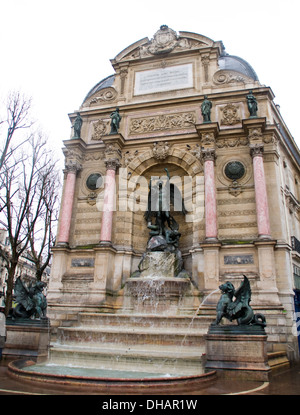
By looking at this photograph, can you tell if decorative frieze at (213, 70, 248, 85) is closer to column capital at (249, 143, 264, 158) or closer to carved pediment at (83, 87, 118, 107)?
column capital at (249, 143, 264, 158)

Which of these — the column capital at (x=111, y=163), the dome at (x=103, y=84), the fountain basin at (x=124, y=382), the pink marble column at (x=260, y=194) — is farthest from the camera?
the dome at (x=103, y=84)

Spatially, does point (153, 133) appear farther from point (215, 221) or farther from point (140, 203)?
point (215, 221)

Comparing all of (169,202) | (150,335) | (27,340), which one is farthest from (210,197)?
(27,340)

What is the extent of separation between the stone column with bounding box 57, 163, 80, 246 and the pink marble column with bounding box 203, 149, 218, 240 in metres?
6.80

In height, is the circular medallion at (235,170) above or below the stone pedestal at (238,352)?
above

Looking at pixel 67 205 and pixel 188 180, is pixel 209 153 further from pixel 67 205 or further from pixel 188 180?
pixel 67 205

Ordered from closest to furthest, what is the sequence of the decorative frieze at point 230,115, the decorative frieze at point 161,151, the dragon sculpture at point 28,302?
1. the dragon sculpture at point 28,302
2. the decorative frieze at point 230,115
3. the decorative frieze at point 161,151

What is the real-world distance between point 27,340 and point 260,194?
10765 mm

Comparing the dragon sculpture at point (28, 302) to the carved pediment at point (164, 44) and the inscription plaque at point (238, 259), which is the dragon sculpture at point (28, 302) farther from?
the carved pediment at point (164, 44)

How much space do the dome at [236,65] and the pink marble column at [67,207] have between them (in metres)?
10.1

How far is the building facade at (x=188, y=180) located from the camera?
14.2 m

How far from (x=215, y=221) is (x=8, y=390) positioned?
35.7ft

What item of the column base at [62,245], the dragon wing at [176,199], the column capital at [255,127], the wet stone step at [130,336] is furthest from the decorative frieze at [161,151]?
the wet stone step at [130,336]

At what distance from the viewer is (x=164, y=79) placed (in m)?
19.4
